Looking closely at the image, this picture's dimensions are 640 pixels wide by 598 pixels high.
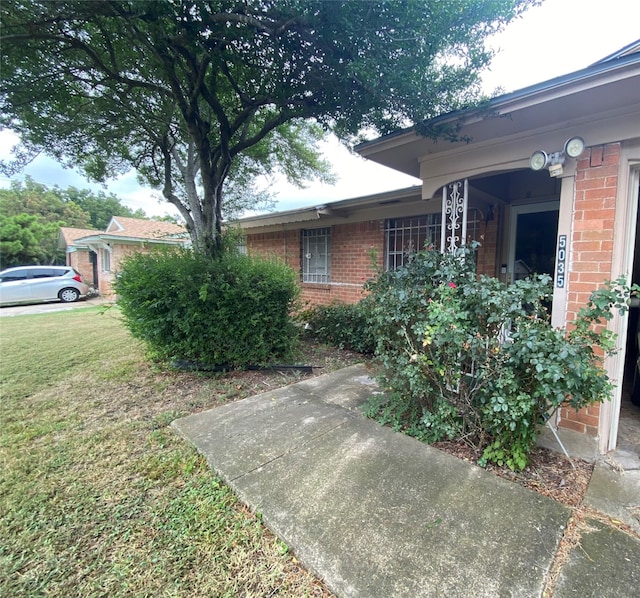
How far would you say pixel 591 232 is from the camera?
2586 mm

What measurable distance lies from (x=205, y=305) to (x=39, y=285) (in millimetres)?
14604

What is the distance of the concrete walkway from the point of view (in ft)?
5.09

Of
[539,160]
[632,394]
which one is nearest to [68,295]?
[539,160]

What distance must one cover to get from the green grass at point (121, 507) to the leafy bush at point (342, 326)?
2.16 metres

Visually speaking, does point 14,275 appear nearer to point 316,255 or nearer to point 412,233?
point 316,255

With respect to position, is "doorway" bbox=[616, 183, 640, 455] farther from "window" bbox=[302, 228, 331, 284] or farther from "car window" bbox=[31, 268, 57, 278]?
"car window" bbox=[31, 268, 57, 278]

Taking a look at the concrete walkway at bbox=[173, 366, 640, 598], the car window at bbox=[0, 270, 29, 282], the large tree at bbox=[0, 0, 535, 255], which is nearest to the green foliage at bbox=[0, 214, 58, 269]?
the car window at bbox=[0, 270, 29, 282]

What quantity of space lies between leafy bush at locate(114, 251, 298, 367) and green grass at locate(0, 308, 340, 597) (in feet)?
1.91

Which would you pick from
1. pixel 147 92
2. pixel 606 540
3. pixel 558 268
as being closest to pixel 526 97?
pixel 558 268

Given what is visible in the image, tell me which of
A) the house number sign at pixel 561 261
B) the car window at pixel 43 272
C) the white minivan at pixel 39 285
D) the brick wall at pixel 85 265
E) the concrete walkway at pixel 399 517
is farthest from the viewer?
the brick wall at pixel 85 265

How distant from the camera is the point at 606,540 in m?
1.77

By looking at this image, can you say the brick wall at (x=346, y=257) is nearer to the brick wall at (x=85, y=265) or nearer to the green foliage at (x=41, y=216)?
the green foliage at (x=41, y=216)

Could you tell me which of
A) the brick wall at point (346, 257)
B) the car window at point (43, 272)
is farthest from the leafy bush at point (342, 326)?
the car window at point (43, 272)

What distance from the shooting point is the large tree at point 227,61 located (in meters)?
3.18
